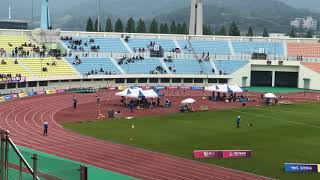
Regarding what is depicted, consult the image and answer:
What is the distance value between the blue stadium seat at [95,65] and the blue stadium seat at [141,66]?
6.17 ft

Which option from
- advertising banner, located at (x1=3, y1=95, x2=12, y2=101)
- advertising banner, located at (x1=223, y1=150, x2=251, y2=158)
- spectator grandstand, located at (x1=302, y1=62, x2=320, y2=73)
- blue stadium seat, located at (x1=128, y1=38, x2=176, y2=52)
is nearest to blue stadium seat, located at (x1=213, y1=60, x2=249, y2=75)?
blue stadium seat, located at (x1=128, y1=38, x2=176, y2=52)

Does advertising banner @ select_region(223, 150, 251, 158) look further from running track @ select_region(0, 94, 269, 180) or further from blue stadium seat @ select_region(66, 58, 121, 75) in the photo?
blue stadium seat @ select_region(66, 58, 121, 75)

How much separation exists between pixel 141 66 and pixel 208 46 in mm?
15032

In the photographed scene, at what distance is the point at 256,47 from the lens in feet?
296

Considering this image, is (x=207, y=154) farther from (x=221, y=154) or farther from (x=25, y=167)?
(x=25, y=167)

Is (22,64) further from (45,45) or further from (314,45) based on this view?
(314,45)

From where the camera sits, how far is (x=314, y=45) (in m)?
90.9

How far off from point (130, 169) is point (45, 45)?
5493cm

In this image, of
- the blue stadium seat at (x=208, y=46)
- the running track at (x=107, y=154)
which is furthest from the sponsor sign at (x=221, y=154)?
the blue stadium seat at (x=208, y=46)

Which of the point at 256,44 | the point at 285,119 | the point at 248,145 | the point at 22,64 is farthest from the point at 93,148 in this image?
the point at 256,44

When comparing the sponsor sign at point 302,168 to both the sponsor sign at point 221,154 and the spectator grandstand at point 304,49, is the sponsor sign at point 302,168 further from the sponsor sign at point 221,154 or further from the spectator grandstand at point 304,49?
the spectator grandstand at point 304,49

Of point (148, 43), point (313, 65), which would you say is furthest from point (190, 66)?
point (313, 65)

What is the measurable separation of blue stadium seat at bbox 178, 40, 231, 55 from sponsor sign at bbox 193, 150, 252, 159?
5865 cm

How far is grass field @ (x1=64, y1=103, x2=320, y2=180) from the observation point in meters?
29.0
